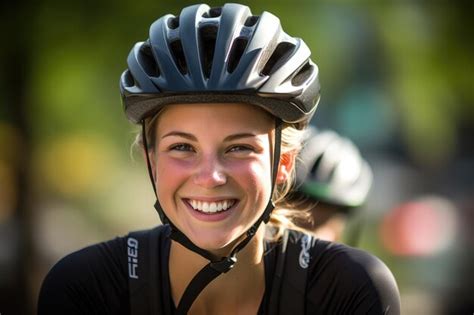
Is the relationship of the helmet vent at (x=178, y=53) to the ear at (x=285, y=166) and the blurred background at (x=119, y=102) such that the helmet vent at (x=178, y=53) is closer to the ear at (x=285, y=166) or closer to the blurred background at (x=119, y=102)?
the ear at (x=285, y=166)

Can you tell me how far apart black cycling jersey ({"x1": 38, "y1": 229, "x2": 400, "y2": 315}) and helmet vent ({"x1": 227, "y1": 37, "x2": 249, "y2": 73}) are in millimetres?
1080

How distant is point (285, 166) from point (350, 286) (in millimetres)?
744

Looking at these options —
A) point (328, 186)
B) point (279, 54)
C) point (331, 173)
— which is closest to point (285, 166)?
point (279, 54)

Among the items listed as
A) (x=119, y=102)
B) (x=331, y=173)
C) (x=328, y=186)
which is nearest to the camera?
(x=328, y=186)

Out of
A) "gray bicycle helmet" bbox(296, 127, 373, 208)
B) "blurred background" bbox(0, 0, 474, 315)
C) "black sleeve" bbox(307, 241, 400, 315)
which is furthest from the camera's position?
→ "blurred background" bbox(0, 0, 474, 315)

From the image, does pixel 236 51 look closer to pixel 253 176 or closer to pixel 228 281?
pixel 253 176

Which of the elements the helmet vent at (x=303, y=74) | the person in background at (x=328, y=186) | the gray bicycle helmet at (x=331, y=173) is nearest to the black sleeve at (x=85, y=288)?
the helmet vent at (x=303, y=74)

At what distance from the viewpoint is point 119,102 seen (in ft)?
34.3

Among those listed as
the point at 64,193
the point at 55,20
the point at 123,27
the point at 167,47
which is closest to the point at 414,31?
the point at 123,27

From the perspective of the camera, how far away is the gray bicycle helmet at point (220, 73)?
4.07m

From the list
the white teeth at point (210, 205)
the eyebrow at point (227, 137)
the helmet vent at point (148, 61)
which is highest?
the helmet vent at point (148, 61)

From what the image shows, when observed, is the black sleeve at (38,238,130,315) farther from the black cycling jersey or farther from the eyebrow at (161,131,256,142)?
the eyebrow at (161,131,256,142)

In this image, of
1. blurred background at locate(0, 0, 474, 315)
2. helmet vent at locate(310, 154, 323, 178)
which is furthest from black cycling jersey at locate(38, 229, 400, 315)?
blurred background at locate(0, 0, 474, 315)

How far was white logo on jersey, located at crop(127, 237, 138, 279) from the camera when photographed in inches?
170
